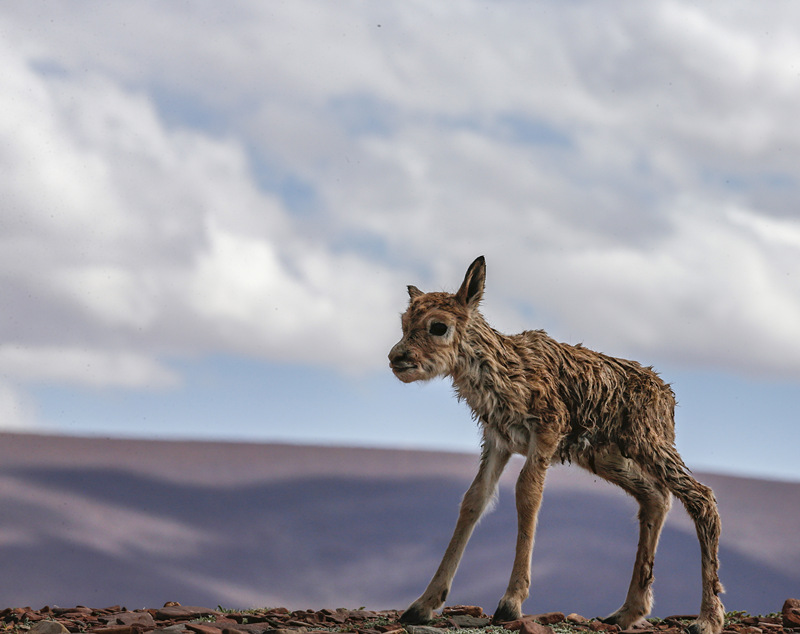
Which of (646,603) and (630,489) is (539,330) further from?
(646,603)

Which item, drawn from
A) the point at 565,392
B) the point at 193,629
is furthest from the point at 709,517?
the point at 193,629

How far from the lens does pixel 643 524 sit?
34.4ft

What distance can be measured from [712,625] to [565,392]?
292 centimetres

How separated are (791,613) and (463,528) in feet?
14.4

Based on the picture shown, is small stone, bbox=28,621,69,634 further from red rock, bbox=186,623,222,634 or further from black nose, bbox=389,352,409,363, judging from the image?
black nose, bbox=389,352,409,363

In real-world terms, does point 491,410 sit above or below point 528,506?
above

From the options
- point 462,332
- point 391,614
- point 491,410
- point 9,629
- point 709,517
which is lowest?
point 9,629

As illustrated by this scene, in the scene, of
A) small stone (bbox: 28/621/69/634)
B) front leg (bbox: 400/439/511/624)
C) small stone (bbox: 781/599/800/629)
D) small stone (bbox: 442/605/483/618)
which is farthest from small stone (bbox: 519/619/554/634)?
small stone (bbox: 28/621/69/634)

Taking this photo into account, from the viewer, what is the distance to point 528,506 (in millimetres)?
9234

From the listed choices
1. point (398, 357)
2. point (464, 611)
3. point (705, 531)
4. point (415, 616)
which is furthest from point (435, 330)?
point (705, 531)

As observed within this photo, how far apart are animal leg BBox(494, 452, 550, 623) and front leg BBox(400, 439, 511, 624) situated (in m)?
0.43

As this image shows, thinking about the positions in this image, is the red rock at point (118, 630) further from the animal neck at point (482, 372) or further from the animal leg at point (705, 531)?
the animal leg at point (705, 531)

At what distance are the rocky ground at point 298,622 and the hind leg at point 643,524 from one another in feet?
1.02

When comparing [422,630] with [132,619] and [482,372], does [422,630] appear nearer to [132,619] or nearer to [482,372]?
[482,372]
